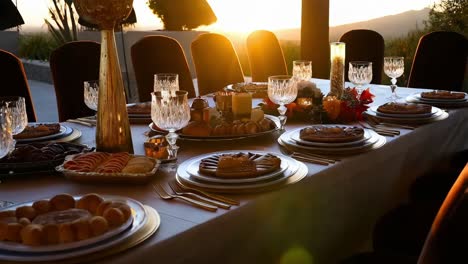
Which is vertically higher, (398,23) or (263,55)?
(398,23)

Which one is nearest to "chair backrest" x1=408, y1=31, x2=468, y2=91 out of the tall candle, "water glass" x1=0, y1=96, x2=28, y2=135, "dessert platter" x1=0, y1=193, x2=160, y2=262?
the tall candle

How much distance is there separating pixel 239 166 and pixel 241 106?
1.93 ft

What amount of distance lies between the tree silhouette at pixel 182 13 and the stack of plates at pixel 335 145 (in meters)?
7.51

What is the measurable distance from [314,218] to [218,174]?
14.4 inches

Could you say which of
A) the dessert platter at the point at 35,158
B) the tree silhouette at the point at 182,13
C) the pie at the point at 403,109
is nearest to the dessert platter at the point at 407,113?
the pie at the point at 403,109

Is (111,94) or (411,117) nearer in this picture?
(111,94)

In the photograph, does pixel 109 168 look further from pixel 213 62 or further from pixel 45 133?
pixel 213 62

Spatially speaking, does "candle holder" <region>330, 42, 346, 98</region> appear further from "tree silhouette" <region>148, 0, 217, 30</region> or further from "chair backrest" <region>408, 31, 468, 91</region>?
"tree silhouette" <region>148, 0, 217, 30</region>

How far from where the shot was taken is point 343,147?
1513 mm

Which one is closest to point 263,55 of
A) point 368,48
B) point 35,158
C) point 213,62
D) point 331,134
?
point 213,62

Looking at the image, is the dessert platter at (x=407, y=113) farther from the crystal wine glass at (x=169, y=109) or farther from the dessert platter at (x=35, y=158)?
the dessert platter at (x=35, y=158)

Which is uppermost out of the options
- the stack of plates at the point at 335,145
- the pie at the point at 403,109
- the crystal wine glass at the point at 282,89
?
the crystal wine glass at the point at 282,89

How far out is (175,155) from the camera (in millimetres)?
1438

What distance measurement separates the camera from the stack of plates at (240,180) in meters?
1.17
